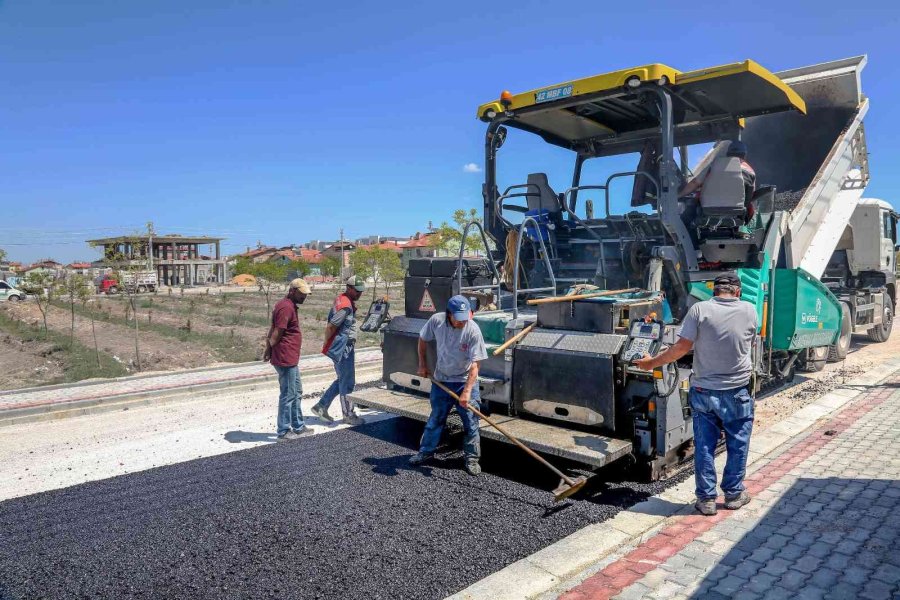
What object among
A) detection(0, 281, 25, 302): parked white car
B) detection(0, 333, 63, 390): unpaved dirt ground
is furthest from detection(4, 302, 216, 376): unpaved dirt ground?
detection(0, 281, 25, 302): parked white car

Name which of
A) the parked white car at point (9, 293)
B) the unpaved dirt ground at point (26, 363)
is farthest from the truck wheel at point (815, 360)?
the parked white car at point (9, 293)

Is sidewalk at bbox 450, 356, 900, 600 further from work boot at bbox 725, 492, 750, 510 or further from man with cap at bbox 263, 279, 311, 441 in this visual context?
man with cap at bbox 263, 279, 311, 441

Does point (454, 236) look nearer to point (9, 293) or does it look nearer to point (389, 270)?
point (389, 270)

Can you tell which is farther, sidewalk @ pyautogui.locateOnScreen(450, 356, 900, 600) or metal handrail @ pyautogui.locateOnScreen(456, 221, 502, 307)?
metal handrail @ pyautogui.locateOnScreen(456, 221, 502, 307)

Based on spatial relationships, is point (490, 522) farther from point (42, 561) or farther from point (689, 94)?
point (689, 94)

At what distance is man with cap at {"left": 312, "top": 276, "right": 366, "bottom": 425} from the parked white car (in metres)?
30.1

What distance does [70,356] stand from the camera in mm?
12188

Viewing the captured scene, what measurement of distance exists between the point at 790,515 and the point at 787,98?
373 centimetres

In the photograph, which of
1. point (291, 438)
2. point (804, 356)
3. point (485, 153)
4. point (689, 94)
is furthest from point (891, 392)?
point (291, 438)

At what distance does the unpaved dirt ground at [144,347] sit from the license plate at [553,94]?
26.1 ft

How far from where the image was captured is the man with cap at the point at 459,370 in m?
4.79

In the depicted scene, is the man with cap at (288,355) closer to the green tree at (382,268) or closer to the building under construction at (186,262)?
the green tree at (382,268)

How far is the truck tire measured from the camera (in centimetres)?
1216

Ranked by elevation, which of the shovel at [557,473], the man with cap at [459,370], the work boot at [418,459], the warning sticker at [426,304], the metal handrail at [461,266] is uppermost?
the metal handrail at [461,266]
